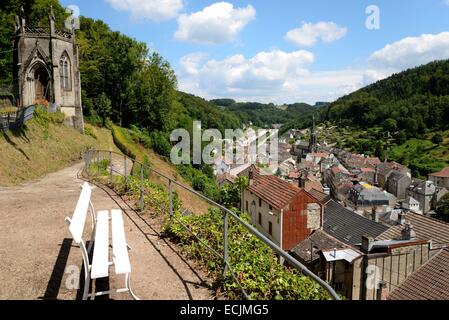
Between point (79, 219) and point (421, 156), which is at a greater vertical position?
point (79, 219)

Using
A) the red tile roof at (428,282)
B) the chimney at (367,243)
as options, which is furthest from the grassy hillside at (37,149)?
the red tile roof at (428,282)

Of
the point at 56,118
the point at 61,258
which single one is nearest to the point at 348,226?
the point at 56,118

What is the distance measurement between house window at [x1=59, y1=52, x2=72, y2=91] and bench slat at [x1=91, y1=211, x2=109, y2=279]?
23163mm

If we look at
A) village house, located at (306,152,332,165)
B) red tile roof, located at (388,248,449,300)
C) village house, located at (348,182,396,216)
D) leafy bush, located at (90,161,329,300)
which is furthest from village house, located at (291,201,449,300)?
village house, located at (306,152,332,165)

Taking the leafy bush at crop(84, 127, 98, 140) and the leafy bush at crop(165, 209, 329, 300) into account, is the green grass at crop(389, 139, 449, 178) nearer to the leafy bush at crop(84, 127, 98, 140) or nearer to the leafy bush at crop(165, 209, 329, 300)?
the leafy bush at crop(84, 127, 98, 140)

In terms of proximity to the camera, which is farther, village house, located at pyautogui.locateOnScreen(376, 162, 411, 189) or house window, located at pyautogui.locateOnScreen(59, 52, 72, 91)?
village house, located at pyautogui.locateOnScreen(376, 162, 411, 189)

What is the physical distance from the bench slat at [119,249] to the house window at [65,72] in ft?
75.7

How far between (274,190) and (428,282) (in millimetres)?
10476

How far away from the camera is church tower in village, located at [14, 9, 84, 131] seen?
24.0 m

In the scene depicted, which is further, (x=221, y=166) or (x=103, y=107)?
(x=221, y=166)

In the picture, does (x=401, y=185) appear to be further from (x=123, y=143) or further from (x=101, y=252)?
(x=101, y=252)

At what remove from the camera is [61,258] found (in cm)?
540

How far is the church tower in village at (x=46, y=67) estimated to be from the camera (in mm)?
24047

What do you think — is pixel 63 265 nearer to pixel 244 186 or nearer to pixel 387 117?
pixel 244 186
